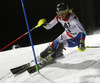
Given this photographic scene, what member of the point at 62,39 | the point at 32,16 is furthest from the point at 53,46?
the point at 32,16

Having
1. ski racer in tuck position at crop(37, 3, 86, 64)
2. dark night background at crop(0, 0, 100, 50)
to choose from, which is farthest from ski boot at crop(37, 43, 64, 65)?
→ dark night background at crop(0, 0, 100, 50)

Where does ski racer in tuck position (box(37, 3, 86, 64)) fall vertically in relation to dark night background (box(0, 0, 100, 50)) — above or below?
below

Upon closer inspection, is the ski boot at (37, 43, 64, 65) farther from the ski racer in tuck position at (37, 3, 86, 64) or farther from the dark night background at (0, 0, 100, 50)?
the dark night background at (0, 0, 100, 50)

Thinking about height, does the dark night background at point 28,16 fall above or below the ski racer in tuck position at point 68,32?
above

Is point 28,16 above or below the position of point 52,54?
above

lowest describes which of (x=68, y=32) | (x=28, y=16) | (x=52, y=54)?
(x=52, y=54)

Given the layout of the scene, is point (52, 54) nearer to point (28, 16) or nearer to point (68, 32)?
point (68, 32)

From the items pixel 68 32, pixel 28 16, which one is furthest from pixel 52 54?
pixel 28 16

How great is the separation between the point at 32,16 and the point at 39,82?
3477 mm

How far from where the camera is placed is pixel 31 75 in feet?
4.33

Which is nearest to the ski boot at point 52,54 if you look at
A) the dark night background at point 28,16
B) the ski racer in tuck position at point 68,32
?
the ski racer in tuck position at point 68,32

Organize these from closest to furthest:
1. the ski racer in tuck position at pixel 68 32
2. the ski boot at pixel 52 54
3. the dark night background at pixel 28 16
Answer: the ski racer in tuck position at pixel 68 32 → the ski boot at pixel 52 54 → the dark night background at pixel 28 16

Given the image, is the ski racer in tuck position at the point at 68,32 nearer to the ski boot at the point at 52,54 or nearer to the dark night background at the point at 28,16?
the ski boot at the point at 52,54

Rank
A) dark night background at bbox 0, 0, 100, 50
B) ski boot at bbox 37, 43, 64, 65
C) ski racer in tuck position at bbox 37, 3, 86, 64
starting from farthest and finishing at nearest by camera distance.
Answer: dark night background at bbox 0, 0, 100, 50, ski boot at bbox 37, 43, 64, 65, ski racer in tuck position at bbox 37, 3, 86, 64
